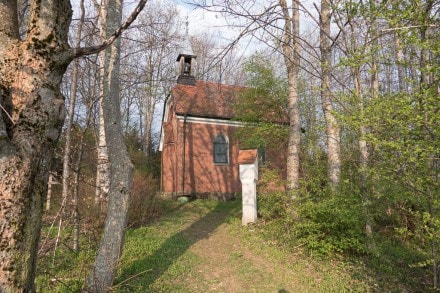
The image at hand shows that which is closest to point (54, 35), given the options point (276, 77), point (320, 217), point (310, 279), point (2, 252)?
point (2, 252)

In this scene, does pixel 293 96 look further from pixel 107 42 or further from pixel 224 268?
pixel 107 42

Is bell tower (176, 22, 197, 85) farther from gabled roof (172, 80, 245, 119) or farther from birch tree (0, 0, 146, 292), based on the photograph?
birch tree (0, 0, 146, 292)

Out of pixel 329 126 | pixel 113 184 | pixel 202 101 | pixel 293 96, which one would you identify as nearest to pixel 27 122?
pixel 113 184

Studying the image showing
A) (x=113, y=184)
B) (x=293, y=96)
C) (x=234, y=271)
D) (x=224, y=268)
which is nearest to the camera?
(x=113, y=184)

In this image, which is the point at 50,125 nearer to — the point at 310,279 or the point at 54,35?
the point at 54,35

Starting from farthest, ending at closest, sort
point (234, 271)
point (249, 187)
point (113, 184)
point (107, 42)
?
1. point (249, 187)
2. point (234, 271)
3. point (113, 184)
4. point (107, 42)

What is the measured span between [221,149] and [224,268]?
12.4 m

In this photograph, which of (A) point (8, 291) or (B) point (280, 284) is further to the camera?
(B) point (280, 284)

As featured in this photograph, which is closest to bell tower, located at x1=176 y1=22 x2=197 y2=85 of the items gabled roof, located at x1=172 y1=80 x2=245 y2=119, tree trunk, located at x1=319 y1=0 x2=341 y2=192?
gabled roof, located at x1=172 y1=80 x2=245 y2=119

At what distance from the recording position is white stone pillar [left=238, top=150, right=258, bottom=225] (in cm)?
1012

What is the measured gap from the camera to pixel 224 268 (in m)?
6.73

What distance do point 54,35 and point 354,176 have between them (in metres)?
7.26

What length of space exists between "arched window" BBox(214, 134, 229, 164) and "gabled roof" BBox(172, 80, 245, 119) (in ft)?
4.46

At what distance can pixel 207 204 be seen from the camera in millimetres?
15328
